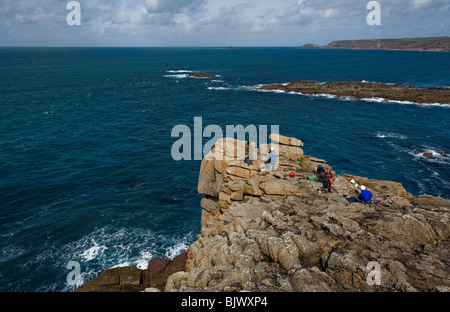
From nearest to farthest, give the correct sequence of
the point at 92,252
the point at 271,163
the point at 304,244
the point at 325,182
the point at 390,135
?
the point at 304,244 < the point at 325,182 < the point at 271,163 < the point at 92,252 < the point at 390,135

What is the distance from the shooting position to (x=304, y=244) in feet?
43.6

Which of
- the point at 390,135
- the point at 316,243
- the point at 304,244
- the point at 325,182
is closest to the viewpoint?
the point at 304,244

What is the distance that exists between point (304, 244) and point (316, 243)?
0.71 m

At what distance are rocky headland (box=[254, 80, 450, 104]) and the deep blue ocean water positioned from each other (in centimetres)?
595

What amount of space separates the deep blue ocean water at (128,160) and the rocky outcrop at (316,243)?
11.1 meters

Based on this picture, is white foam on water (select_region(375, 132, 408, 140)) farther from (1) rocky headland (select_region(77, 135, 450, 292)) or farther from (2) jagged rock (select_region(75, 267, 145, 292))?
(2) jagged rock (select_region(75, 267, 145, 292))

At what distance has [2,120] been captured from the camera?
57.2 metres

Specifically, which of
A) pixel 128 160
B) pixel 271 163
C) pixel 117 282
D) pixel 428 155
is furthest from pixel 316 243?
pixel 428 155

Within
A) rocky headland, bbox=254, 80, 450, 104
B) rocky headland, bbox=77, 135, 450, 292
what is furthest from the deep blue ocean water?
rocky headland, bbox=77, 135, 450, 292

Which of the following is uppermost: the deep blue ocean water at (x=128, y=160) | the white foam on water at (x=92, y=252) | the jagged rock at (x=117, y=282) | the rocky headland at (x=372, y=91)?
the rocky headland at (x=372, y=91)

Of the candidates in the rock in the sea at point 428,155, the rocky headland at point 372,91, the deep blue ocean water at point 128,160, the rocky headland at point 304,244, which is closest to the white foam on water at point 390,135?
the deep blue ocean water at point 128,160

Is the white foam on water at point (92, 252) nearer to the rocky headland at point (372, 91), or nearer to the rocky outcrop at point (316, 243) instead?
the rocky outcrop at point (316, 243)

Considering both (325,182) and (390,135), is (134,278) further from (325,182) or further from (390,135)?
(390,135)

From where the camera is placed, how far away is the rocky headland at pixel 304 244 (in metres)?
11.2
